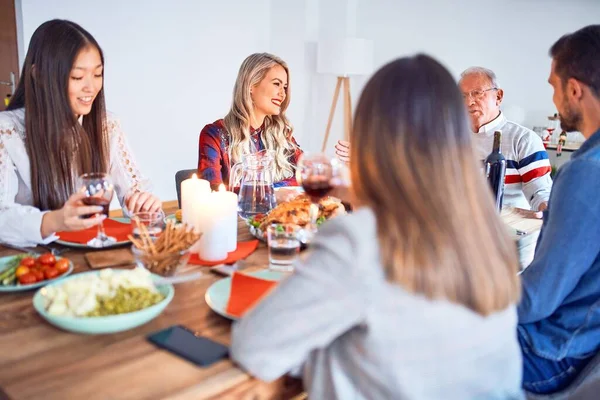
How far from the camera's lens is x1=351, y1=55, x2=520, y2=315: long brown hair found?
835mm

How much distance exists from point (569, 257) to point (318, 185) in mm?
628

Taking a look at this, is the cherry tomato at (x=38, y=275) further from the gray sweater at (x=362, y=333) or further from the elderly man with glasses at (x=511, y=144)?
the elderly man with glasses at (x=511, y=144)

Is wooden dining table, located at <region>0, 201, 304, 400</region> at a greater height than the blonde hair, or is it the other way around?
the blonde hair

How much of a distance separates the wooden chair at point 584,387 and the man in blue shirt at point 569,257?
16mm

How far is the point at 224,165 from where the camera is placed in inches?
105

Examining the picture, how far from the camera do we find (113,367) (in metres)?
0.91

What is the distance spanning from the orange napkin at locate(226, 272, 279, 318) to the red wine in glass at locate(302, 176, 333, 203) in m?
0.29

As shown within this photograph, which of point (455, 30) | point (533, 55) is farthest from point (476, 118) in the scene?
point (533, 55)

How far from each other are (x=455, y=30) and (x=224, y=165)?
459cm

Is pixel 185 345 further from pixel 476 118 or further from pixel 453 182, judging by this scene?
pixel 476 118

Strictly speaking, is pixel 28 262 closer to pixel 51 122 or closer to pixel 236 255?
pixel 236 255

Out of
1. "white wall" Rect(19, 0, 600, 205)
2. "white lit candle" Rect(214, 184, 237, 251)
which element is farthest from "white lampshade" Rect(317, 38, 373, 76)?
"white lit candle" Rect(214, 184, 237, 251)

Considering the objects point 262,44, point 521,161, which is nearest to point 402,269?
point 521,161

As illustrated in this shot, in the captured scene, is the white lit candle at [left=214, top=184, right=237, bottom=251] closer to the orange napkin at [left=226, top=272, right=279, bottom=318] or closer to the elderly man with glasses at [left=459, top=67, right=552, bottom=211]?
the orange napkin at [left=226, top=272, right=279, bottom=318]
